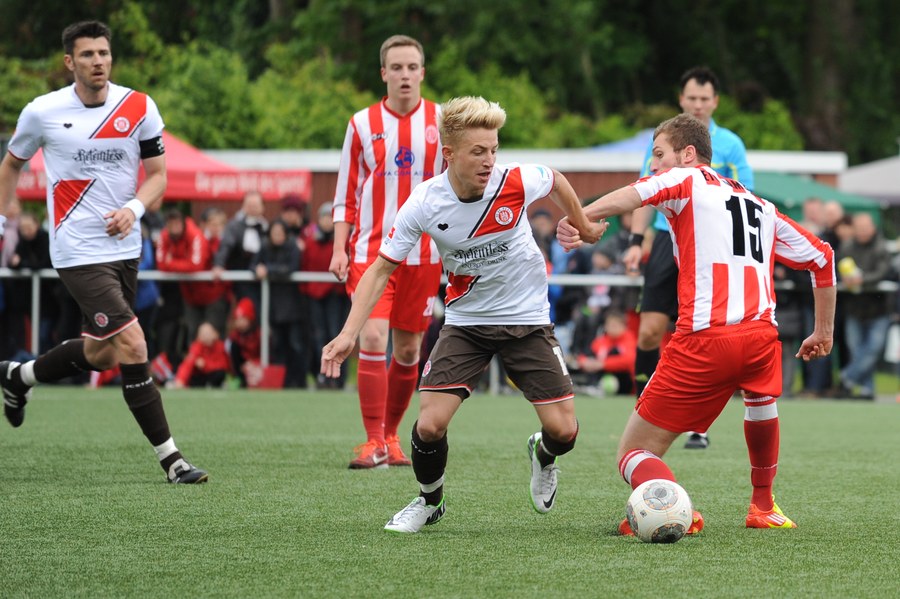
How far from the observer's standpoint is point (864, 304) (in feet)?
47.7

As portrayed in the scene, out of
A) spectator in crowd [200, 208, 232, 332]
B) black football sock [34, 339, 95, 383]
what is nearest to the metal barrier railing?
spectator in crowd [200, 208, 232, 332]

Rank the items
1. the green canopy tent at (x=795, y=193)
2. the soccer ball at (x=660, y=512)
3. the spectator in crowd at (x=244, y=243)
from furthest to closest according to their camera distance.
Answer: the green canopy tent at (x=795, y=193)
the spectator in crowd at (x=244, y=243)
the soccer ball at (x=660, y=512)

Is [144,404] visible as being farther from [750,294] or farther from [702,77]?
[702,77]

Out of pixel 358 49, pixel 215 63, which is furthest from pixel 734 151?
pixel 358 49

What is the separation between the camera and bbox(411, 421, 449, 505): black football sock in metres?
5.75

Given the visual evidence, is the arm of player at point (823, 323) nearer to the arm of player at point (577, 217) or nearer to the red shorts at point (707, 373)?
the red shorts at point (707, 373)

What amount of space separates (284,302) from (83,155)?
7.59 meters

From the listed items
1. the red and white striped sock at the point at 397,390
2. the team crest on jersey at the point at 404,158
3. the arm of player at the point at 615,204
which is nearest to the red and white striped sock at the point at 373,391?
the red and white striped sock at the point at 397,390

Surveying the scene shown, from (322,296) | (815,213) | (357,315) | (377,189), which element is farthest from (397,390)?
(815,213)

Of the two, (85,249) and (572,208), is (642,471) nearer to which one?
(572,208)

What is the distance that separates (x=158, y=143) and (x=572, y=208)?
2550mm

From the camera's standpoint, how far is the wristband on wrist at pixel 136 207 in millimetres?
7023

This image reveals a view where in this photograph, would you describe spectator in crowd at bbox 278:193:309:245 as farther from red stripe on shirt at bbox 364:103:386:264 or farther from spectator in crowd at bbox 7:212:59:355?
red stripe on shirt at bbox 364:103:386:264

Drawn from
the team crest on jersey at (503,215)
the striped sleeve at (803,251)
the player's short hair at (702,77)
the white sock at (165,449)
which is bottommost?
the white sock at (165,449)
